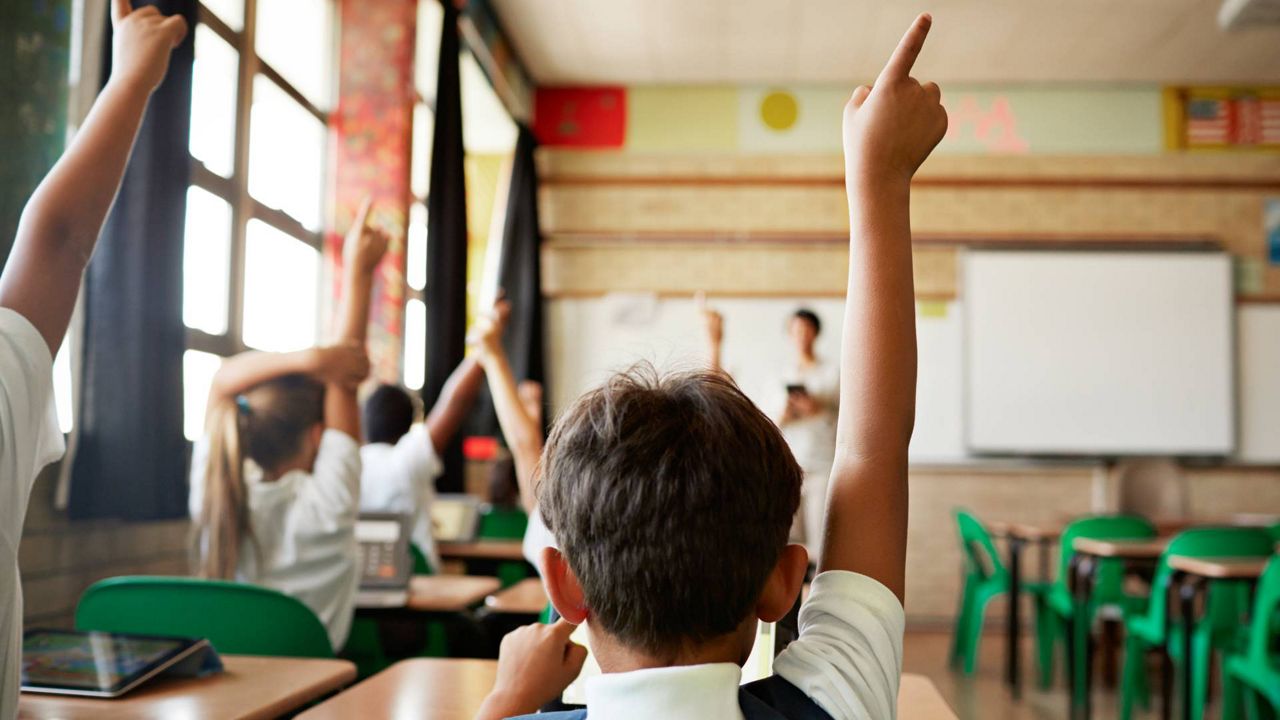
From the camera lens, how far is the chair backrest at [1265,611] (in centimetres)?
295

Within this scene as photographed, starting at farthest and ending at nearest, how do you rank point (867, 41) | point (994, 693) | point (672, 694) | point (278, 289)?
point (867, 41)
point (994, 693)
point (278, 289)
point (672, 694)

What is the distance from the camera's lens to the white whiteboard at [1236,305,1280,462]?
702 centimetres

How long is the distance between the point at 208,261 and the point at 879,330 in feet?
11.1

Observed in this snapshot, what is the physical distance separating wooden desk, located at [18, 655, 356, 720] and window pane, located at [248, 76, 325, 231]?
2.93m

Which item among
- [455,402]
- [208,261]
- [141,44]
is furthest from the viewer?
[208,261]

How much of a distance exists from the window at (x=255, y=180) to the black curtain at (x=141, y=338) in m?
0.13

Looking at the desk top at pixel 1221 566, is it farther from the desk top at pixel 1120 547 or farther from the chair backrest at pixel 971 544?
the chair backrest at pixel 971 544

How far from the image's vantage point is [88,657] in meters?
1.38

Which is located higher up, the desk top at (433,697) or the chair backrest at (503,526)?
the desk top at (433,697)

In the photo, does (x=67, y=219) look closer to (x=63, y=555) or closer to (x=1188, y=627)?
(x=63, y=555)

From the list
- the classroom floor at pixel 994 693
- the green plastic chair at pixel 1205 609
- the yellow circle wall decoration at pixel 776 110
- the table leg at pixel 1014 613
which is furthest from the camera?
the yellow circle wall decoration at pixel 776 110

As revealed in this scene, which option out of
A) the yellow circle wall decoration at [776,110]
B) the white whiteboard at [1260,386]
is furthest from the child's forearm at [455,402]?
the white whiteboard at [1260,386]

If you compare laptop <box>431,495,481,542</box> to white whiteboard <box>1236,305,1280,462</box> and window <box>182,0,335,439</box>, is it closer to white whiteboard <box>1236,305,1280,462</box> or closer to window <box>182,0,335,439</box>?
window <box>182,0,335,439</box>

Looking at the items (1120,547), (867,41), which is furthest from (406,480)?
(867,41)
